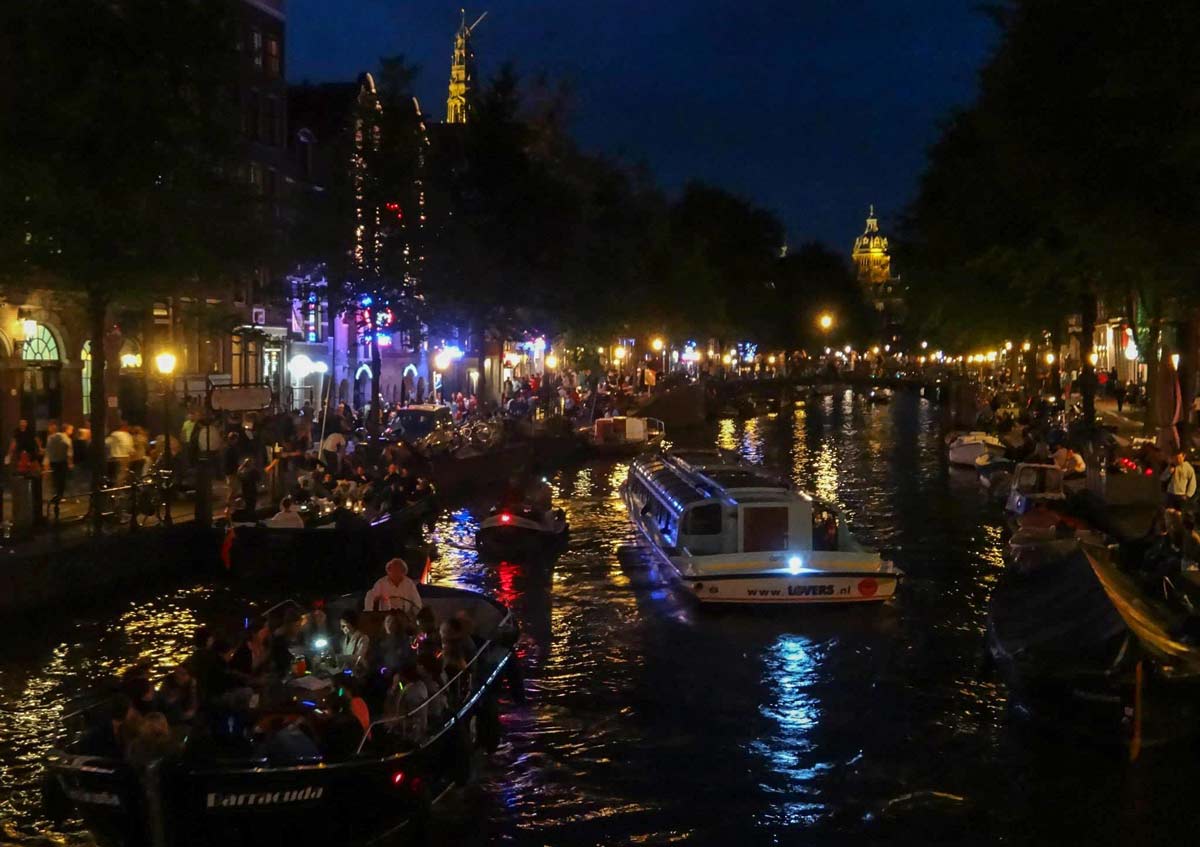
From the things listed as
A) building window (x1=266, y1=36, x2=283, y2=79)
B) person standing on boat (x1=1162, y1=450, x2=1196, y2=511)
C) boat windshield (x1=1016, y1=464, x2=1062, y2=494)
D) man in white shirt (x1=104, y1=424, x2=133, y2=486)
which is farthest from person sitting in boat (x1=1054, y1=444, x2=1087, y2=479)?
building window (x1=266, y1=36, x2=283, y2=79)

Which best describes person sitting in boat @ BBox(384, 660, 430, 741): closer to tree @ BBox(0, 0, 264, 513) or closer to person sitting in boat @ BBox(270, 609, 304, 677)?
person sitting in boat @ BBox(270, 609, 304, 677)

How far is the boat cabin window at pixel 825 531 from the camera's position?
84.2ft

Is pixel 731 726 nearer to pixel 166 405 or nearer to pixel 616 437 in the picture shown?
pixel 166 405

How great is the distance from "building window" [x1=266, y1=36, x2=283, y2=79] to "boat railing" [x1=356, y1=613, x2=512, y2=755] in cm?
4131

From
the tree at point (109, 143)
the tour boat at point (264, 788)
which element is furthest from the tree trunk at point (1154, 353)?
the tour boat at point (264, 788)

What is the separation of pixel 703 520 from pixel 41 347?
68.2 feet

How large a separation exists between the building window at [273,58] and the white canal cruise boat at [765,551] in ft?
108

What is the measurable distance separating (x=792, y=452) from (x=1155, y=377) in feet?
74.3

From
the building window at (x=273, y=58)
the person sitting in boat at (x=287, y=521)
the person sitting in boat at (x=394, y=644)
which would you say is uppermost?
the building window at (x=273, y=58)

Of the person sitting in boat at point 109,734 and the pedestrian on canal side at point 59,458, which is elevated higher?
the pedestrian on canal side at point 59,458

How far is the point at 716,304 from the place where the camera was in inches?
3834

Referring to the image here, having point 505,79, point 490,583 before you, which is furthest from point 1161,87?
point 505,79

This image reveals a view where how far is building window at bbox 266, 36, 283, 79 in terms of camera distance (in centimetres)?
5294

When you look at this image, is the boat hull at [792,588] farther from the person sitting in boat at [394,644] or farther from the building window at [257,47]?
the building window at [257,47]
